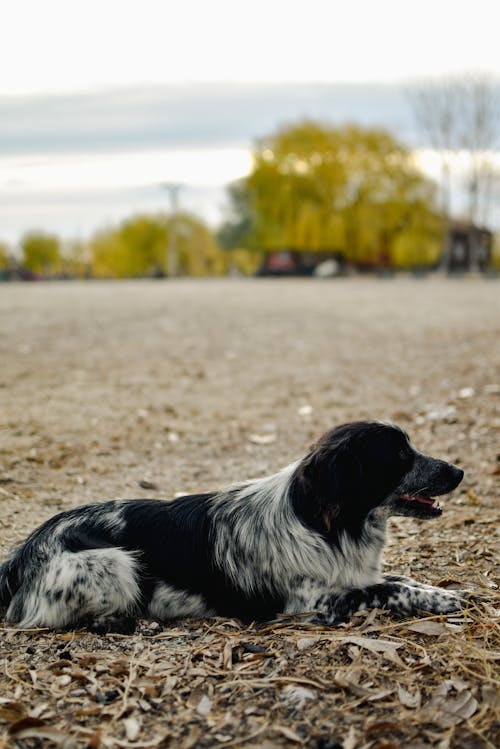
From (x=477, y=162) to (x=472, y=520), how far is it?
2024 inches

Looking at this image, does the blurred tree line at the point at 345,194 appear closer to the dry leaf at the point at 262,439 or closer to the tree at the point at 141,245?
the tree at the point at 141,245

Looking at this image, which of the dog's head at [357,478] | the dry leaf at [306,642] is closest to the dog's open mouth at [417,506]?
the dog's head at [357,478]

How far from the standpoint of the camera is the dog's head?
168 inches

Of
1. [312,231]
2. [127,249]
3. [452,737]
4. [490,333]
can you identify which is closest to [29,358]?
[490,333]

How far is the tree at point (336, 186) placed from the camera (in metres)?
60.0

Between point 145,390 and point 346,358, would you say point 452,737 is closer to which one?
point 145,390

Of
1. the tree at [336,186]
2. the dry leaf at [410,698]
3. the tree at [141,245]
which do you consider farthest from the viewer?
the tree at [141,245]

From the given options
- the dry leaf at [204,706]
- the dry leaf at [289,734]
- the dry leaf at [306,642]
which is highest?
the dry leaf at [306,642]

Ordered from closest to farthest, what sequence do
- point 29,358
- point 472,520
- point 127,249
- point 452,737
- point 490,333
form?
1. point 452,737
2. point 472,520
3. point 29,358
4. point 490,333
5. point 127,249

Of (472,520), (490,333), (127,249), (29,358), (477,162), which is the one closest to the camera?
(472,520)

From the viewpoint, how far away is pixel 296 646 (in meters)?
3.93

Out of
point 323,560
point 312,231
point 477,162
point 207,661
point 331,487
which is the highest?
point 477,162

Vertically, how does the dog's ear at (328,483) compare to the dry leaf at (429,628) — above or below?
above

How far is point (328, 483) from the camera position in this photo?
4254 millimetres
